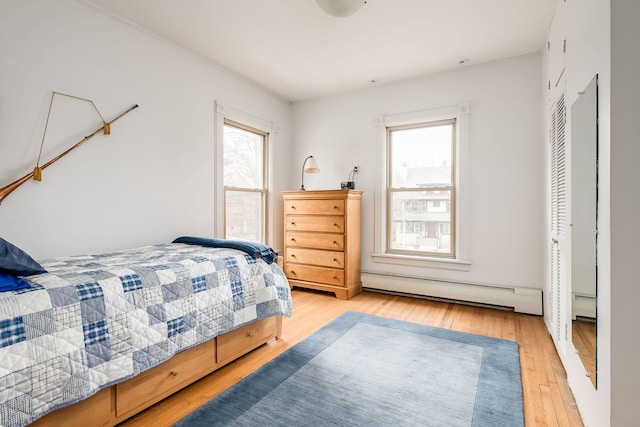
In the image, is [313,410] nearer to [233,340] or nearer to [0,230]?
[233,340]

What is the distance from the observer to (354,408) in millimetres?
1759

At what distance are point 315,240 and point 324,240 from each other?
0.42 ft

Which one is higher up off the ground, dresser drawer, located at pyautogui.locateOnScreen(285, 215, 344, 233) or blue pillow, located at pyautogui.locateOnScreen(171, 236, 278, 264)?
dresser drawer, located at pyautogui.locateOnScreen(285, 215, 344, 233)

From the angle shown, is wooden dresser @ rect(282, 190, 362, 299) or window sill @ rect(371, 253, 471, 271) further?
wooden dresser @ rect(282, 190, 362, 299)

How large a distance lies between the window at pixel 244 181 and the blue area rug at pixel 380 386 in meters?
1.80

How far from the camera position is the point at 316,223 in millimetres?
4012

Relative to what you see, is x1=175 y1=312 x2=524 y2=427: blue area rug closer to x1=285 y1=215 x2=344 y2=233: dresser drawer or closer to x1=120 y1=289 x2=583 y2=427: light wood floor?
x1=120 y1=289 x2=583 y2=427: light wood floor

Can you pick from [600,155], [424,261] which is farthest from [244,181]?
[600,155]

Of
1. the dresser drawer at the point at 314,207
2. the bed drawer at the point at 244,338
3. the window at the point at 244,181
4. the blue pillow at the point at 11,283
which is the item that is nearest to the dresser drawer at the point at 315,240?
the dresser drawer at the point at 314,207

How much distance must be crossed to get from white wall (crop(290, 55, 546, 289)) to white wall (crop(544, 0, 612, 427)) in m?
1.26

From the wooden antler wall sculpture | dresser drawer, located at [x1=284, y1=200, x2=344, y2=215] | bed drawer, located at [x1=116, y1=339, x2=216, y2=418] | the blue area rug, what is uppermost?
the wooden antler wall sculpture

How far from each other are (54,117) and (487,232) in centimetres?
402

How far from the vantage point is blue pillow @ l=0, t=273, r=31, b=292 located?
4.33ft

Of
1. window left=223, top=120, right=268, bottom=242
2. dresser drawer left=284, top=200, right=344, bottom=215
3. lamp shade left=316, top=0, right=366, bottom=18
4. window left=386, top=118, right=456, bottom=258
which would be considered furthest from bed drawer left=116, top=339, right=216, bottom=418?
window left=386, top=118, right=456, bottom=258
